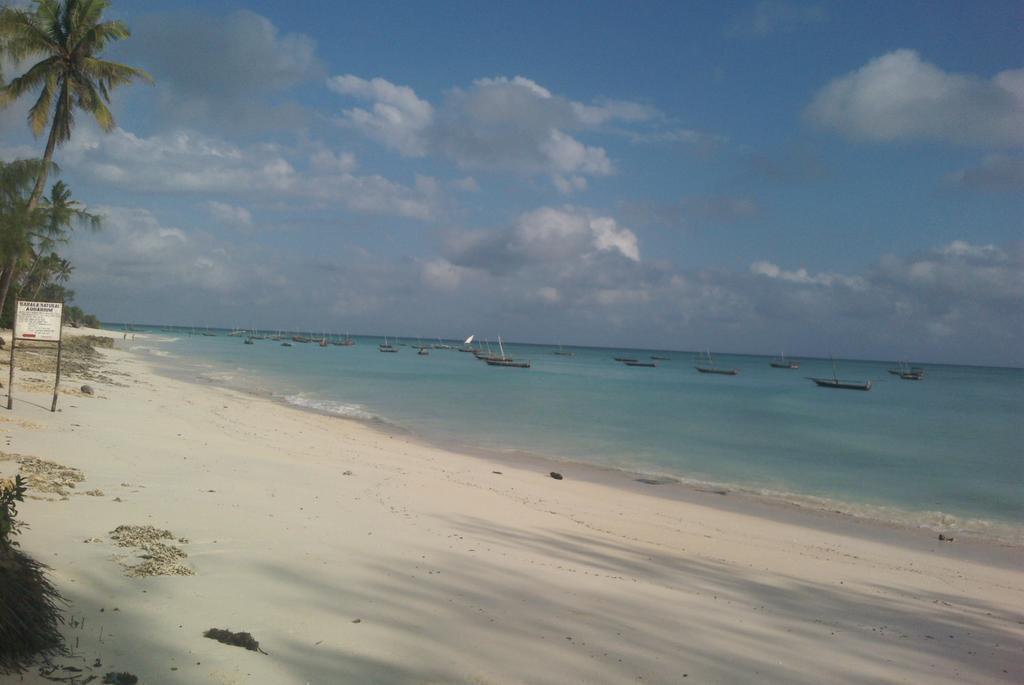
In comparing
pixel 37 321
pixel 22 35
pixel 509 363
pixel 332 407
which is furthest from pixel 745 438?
pixel 509 363

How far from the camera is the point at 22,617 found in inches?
138

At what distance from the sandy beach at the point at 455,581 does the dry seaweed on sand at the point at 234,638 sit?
6 centimetres

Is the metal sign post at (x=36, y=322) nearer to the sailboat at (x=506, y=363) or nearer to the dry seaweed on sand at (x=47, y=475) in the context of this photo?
the dry seaweed on sand at (x=47, y=475)

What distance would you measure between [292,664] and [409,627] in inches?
42.3

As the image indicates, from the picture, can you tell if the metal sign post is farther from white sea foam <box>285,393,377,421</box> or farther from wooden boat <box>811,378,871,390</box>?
wooden boat <box>811,378,871,390</box>

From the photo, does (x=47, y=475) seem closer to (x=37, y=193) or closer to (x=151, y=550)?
(x=151, y=550)

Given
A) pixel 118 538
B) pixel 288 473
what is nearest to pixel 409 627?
pixel 118 538

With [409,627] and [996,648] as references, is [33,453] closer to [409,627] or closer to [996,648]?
[409,627]

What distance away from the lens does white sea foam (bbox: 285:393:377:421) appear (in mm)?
25472

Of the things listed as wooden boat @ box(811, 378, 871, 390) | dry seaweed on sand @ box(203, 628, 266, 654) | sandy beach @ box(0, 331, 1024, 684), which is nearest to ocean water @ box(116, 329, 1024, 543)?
sandy beach @ box(0, 331, 1024, 684)

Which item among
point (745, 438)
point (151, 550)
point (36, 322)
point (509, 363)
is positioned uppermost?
point (36, 322)

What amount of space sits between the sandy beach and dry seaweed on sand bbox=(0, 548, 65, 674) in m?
0.13

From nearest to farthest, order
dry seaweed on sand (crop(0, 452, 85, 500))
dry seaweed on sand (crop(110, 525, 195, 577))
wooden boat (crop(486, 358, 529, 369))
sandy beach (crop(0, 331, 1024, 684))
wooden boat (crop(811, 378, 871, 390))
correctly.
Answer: sandy beach (crop(0, 331, 1024, 684)) < dry seaweed on sand (crop(110, 525, 195, 577)) < dry seaweed on sand (crop(0, 452, 85, 500)) < wooden boat (crop(811, 378, 871, 390)) < wooden boat (crop(486, 358, 529, 369))

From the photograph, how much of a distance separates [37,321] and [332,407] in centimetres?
1589
